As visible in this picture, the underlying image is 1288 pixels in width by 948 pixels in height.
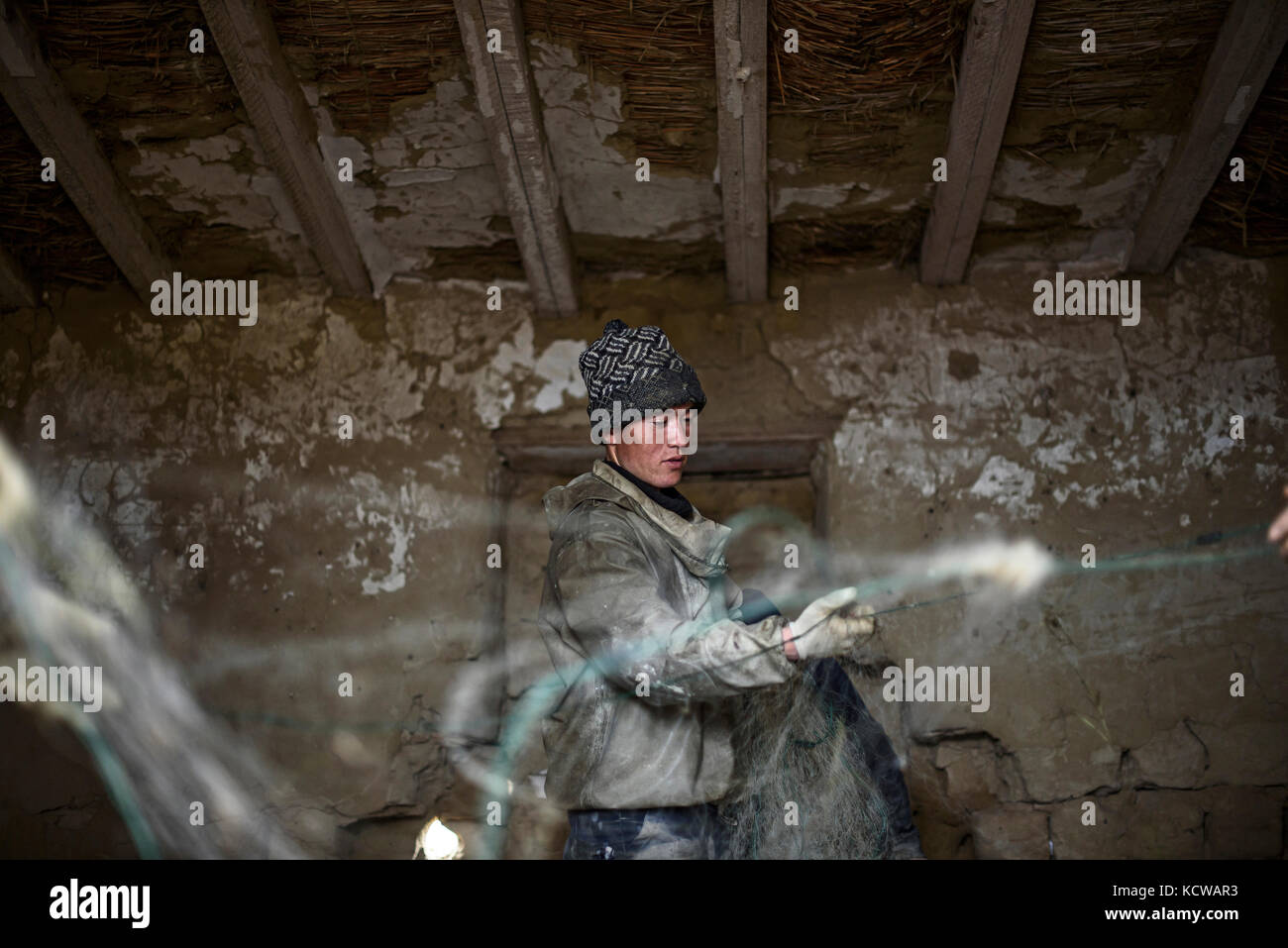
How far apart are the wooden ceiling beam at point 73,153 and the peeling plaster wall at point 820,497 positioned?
0.26 m

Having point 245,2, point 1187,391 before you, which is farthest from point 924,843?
point 245,2

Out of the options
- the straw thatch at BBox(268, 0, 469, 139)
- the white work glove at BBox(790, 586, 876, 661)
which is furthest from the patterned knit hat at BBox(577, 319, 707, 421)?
the straw thatch at BBox(268, 0, 469, 139)

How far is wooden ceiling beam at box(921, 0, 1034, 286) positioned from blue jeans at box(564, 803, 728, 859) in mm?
1921

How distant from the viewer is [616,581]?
2.34 meters

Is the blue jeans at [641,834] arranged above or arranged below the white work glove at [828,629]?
below

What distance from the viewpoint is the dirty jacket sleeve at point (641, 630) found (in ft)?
7.13

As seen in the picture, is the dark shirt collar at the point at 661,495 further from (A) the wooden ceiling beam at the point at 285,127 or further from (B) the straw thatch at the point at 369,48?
(A) the wooden ceiling beam at the point at 285,127

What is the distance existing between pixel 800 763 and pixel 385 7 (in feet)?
7.09

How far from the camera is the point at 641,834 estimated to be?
232 centimetres

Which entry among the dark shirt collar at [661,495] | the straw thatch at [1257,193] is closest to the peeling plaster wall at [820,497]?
the straw thatch at [1257,193]

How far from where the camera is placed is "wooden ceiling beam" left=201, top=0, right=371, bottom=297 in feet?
10.3

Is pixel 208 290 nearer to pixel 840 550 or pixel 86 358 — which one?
pixel 86 358

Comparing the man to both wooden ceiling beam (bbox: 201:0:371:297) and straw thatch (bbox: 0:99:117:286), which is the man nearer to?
wooden ceiling beam (bbox: 201:0:371:297)

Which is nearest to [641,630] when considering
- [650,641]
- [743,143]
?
[650,641]
